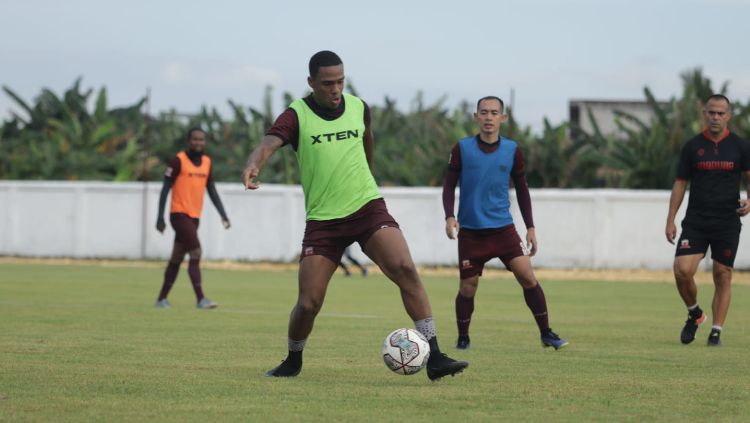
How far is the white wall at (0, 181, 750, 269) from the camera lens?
99.3 ft

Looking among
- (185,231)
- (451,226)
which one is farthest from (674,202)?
(185,231)

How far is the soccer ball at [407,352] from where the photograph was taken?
347 inches

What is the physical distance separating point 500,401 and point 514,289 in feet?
53.2

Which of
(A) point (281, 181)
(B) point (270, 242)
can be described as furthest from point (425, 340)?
(A) point (281, 181)

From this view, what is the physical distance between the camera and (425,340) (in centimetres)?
891

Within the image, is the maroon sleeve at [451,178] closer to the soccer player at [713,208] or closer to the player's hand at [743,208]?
the soccer player at [713,208]

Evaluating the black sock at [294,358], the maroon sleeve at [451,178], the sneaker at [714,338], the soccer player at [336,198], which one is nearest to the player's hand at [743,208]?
the sneaker at [714,338]

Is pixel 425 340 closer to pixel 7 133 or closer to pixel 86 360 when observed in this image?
pixel 86 360

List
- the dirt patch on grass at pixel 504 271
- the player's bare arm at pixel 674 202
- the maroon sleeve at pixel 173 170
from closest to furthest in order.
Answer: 1. the player's bare arm at pixel 674 202
2. the maroon sleeve at pixel 173 170
3. the dirt patch on grass at pixel 504 271

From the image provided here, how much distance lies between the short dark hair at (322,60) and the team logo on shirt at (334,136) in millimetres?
402

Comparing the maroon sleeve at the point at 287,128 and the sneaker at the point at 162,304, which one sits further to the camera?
the sneaker at the point at 162,304

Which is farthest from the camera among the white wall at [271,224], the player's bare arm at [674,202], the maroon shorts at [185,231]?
the white wall at [271,224]

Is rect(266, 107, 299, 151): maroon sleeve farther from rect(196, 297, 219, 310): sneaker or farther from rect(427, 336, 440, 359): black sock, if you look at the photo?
rect(196, 297, 219, 310): sneaker

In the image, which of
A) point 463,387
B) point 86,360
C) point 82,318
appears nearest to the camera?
point 463,387
